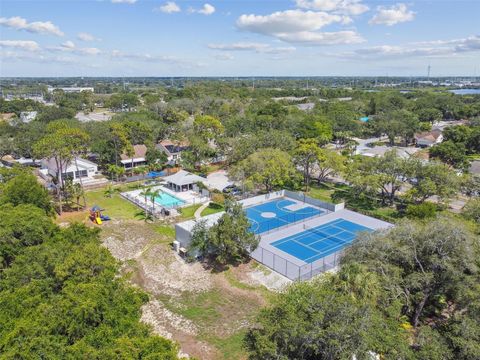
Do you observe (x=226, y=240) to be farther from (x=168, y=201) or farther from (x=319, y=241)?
(x=168, y=201)

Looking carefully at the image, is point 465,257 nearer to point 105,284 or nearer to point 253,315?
point 253,315

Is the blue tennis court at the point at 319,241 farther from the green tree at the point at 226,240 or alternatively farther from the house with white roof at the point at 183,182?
the house with white roof at the point at 183,182

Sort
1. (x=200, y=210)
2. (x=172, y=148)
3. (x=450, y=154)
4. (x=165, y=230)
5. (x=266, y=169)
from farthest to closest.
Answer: (x=172, y=148)
(x=450, y=154)
(x=266, y=169)
(x=200, y=210)
(x=165, y=230)

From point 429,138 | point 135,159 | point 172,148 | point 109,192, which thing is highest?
point 429,138

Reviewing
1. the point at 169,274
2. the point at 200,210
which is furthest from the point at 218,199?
the point at 169,274

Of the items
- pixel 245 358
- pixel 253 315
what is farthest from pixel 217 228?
pixel 245 358

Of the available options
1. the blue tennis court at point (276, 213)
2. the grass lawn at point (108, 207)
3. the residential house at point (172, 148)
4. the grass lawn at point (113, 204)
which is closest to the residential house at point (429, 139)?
the blue tennis court at point (276, 213)

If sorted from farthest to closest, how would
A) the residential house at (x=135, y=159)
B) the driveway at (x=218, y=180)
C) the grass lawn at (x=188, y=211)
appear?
the residential house at (x=135, y=159), the driveway at (x=218, y=180), the grass lawn at (x=188, y=211)

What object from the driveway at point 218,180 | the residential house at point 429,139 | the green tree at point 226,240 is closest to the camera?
the green tree at point 226,240
